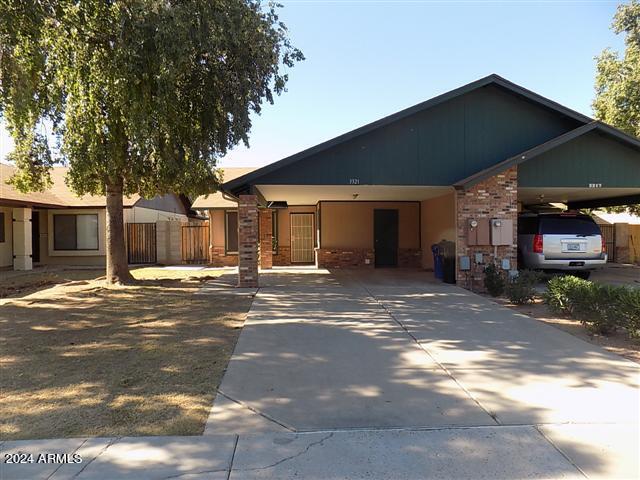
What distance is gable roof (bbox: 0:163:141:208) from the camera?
17.6 metres

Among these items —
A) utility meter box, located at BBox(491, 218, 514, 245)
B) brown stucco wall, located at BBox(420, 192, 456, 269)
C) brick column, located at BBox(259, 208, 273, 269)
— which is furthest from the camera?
brick column, located at BBox(259, 208, 273, 269)

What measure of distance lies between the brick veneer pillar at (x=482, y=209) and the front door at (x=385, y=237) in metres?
6.06

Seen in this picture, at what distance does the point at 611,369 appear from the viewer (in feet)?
18.4

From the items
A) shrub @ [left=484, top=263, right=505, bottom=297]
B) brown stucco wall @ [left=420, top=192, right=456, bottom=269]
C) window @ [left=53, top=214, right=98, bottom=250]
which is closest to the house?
brown stucco wall @ [left=420, top=192, right=456, bottom=269]

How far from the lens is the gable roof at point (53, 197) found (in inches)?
695

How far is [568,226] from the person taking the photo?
12.6 meters

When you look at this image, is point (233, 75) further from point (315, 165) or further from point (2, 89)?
point (2, 89)

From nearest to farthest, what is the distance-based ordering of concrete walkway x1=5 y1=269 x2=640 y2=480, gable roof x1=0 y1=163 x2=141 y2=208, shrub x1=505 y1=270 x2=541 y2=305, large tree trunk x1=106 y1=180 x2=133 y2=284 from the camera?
concrete walkway x1=5 y1=269 x2=640 y2=480 < shrub x1=505 y1=270 x2=541 y2=305 < large tree trunk x1=106 y1=180 x2=133 y2=284 < gable roof x1=0 y1=163 x2=141 y2=208

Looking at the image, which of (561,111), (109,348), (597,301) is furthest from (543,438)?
(561,111)

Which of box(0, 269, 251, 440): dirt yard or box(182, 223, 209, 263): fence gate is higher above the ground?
box(182, 223, 209, 263): fence gate

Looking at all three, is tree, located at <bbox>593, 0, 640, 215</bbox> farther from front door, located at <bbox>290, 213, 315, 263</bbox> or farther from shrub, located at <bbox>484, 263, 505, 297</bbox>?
front door, located at <bbox>290, 213, 315, 263</bbox>

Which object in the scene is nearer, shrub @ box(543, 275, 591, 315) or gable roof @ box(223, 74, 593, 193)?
shrub @ box(543, 275, 591, 315)

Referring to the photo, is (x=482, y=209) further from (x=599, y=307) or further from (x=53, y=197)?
(x=53, y=197)

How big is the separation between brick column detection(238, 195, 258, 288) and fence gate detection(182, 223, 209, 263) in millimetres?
10401
